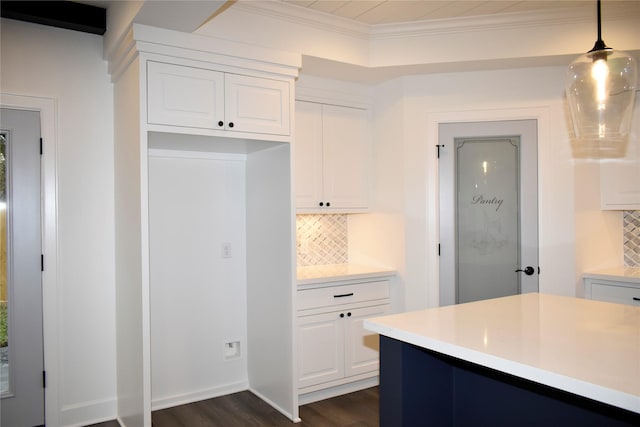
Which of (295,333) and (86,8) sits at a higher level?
(86,8)

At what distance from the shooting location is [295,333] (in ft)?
10.2

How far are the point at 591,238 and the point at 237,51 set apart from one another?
2.87m

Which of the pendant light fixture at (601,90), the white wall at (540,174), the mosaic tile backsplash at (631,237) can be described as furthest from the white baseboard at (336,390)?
the pendant light fixture at (601,90)

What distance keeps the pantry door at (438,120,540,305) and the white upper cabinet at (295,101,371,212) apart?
0.64 metres

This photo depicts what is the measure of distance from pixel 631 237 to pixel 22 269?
4.36 m

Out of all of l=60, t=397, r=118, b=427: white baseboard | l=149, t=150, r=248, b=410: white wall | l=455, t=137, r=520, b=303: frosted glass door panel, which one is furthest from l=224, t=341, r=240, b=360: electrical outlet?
l=455, t=137, r=520, b=303: frosted glass door panel

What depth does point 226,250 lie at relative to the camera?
11.8 ft

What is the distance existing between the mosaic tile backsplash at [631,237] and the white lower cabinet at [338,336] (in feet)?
6.34

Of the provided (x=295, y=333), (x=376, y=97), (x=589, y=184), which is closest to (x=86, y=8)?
(x=376, y=97)

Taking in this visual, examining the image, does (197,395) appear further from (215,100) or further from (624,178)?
(624,178)

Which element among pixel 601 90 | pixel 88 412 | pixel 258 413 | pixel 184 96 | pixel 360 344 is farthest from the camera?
pixel 360 344

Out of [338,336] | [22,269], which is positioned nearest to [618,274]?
[338,336]

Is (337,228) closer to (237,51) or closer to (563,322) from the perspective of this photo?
(237,51)

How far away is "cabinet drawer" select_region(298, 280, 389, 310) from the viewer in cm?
→ 335
